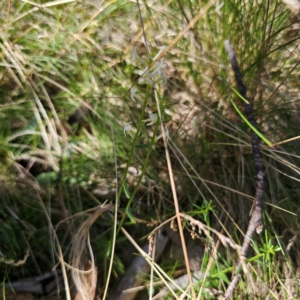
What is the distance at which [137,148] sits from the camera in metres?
1.30

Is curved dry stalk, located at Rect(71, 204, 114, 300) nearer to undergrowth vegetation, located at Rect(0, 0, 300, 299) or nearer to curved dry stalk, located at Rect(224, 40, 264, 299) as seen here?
undergrowth vegetation, located at Rect(0, 0, 300, 299)

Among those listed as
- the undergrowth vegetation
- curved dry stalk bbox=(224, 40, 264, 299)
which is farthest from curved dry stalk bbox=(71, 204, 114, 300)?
curved dry stalk bbox=(224, 40, 264, 299)

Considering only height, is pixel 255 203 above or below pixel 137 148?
below

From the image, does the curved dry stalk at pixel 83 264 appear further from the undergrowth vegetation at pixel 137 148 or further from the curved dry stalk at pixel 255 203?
the curved dry stalk at pixel 255 203

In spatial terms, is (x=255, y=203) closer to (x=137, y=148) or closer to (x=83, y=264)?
(x=137, y=148)

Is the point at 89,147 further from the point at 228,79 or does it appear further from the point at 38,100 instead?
the point at 228,79

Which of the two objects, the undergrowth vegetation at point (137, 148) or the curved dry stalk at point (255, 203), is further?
the undergrowth vegetation at point (137, 148)

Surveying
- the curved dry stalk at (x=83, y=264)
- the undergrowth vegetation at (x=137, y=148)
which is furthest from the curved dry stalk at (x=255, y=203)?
the curved dry stalk at (x=83, y=264)

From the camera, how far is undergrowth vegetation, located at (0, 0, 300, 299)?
1.29 metres

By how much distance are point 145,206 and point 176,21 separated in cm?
55

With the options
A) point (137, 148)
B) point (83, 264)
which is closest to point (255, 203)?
point (137, 148)

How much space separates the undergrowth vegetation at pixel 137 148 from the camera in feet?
4.23

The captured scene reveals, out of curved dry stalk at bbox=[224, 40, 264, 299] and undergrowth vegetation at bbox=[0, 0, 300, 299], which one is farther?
undergrowth vegetation at bbox=[0, 0, 300, 299]

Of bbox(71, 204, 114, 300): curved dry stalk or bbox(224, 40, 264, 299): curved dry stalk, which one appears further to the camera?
bbox(71, 204, 114, 300): curved dry stalk
